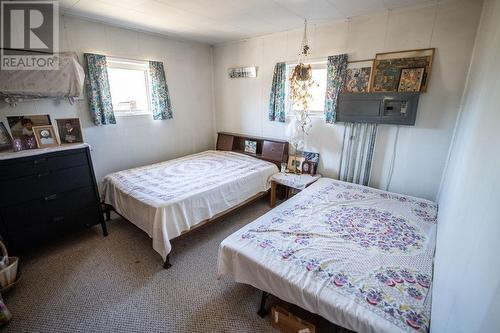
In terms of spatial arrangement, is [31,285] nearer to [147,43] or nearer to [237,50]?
[147,43]

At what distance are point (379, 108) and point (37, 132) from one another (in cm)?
367

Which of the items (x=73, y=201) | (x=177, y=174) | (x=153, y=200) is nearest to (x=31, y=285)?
(x=73, y=201)

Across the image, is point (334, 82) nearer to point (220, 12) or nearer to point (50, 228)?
point (220, 12)

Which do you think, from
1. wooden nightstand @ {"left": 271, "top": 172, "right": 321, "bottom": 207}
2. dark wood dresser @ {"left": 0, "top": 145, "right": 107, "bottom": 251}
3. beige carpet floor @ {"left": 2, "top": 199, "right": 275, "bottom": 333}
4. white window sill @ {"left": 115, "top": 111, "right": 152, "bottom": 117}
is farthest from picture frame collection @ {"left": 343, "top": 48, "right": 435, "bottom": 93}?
dark wood dresser @ {"left": 0, "top": 145, "right": 107, "bottom": 251}

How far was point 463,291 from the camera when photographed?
0.77 m

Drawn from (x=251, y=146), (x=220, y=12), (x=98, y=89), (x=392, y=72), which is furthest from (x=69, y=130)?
(x=392, y=72)

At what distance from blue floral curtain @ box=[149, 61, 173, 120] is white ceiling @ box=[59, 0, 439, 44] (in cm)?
51

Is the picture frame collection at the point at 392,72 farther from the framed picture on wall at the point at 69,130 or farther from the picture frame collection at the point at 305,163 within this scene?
the framed picture on wall at the point at 69,130

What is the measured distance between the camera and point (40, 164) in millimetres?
2111

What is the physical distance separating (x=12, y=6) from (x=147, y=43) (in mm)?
1427

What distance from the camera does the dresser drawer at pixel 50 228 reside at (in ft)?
6.81

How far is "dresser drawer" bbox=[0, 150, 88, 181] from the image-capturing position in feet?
6.36

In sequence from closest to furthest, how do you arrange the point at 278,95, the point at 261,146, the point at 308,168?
the point at 308,168 < the point at 278,95 < the point at 261,146

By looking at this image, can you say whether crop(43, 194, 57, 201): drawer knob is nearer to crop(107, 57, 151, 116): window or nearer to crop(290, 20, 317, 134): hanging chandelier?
crop(107, 57, 151, 116): window
